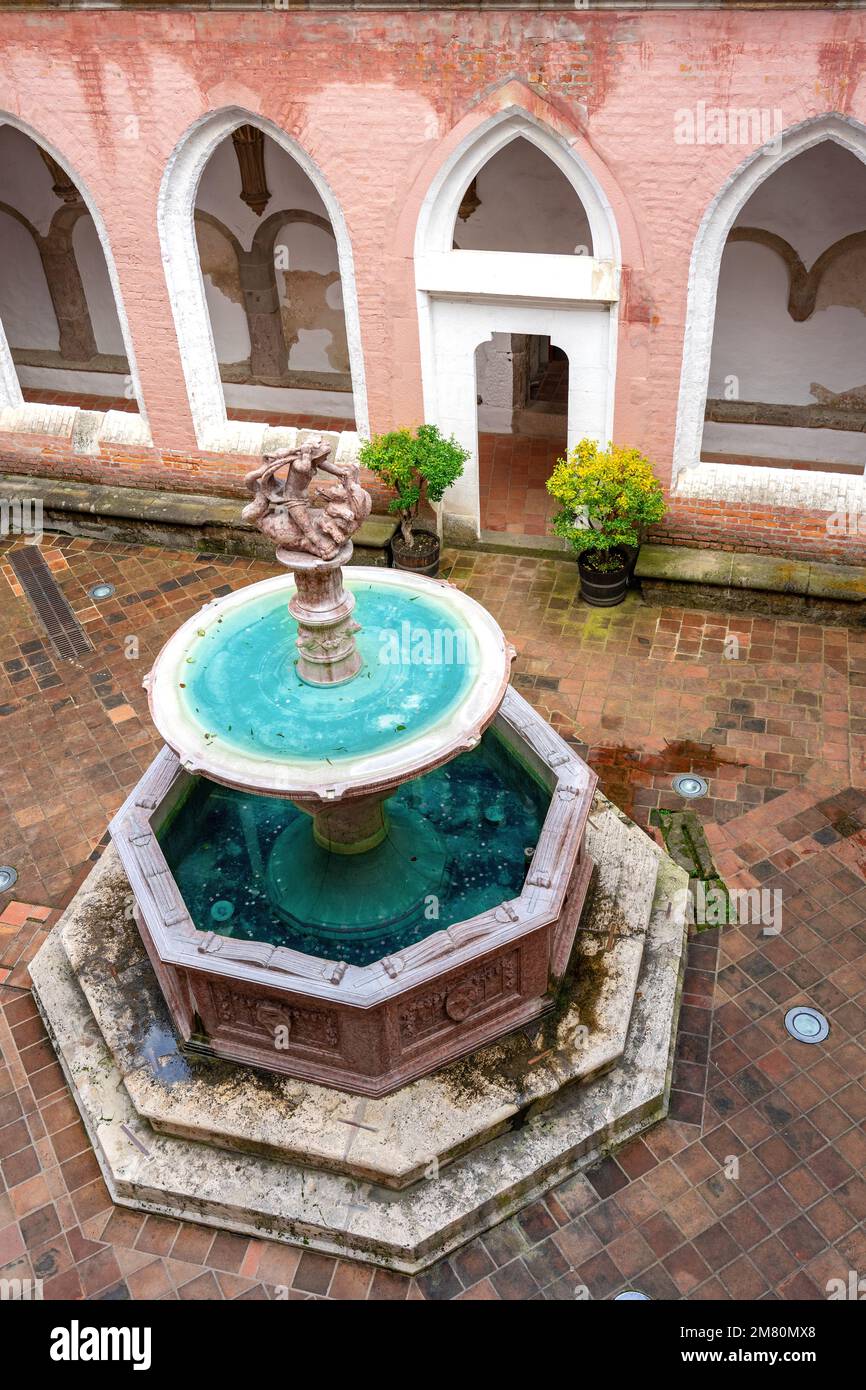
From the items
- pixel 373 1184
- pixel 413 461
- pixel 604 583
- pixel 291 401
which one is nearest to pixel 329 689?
pixel 373 1184

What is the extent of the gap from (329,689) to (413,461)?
3.98 meters

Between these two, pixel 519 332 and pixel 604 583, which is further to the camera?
pixel 604 583

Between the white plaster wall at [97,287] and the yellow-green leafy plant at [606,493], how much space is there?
7.54 meters

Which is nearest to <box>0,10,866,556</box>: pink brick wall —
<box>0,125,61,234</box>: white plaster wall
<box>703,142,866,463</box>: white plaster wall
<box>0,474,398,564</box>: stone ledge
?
<box>0,474,398,564</box>: stone ledge

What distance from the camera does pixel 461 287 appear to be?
9703 mm

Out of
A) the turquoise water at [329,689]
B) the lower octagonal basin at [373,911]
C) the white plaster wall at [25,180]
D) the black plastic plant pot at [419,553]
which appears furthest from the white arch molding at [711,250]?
the white plaster wall at [25,180]

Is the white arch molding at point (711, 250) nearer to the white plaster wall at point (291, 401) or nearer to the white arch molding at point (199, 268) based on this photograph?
the white arch molding at point (199, 268)

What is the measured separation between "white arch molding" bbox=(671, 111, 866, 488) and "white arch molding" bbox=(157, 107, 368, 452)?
2.92m

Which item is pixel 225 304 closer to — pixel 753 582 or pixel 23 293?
pixel 23 293

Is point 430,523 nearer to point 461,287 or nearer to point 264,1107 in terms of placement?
point 461,287

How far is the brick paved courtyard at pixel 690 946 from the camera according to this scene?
19.4 feet

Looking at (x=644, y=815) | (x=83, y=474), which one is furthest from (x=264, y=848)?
(x=83, y=474)

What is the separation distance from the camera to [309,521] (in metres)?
6.12

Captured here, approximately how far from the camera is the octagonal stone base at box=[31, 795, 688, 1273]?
601 centimetres
